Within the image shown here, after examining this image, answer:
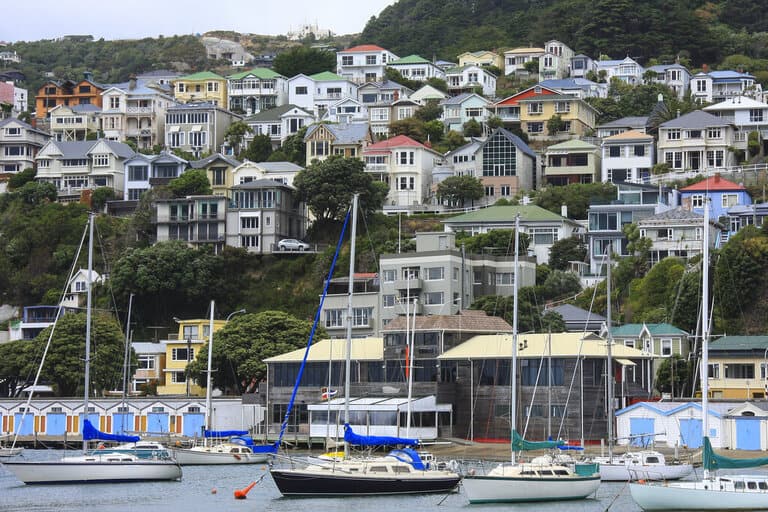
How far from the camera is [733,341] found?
3757 inches

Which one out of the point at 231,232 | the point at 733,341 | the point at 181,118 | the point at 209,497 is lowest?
the point at 209,497

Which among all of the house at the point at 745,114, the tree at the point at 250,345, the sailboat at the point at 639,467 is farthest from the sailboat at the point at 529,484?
the house at the point at 745,114

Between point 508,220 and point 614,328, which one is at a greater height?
point 508,220

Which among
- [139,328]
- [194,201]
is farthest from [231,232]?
[139,328]

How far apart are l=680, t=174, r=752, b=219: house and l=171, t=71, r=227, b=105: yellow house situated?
74283 mm

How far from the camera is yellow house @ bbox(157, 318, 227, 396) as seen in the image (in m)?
116

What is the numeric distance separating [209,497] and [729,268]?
4870 centimetres

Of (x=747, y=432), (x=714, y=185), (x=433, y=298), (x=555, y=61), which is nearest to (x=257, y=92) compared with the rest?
(x=555, y=61)

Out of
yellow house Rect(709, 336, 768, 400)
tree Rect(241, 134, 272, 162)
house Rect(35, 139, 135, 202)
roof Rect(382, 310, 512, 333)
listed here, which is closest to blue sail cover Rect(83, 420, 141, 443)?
roof Rect(382, 310, 512, 333)

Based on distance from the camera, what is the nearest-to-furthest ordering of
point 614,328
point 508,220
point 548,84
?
point 614,328 → point 508,220 → point 548,84

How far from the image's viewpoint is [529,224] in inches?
4828

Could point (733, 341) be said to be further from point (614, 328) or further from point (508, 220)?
point (508, 220)

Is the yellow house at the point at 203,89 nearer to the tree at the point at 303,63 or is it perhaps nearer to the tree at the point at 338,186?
the tree at the point at 303,63

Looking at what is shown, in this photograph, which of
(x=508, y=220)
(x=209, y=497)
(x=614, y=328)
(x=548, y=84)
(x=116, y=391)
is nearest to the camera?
(x=209, y=497)
